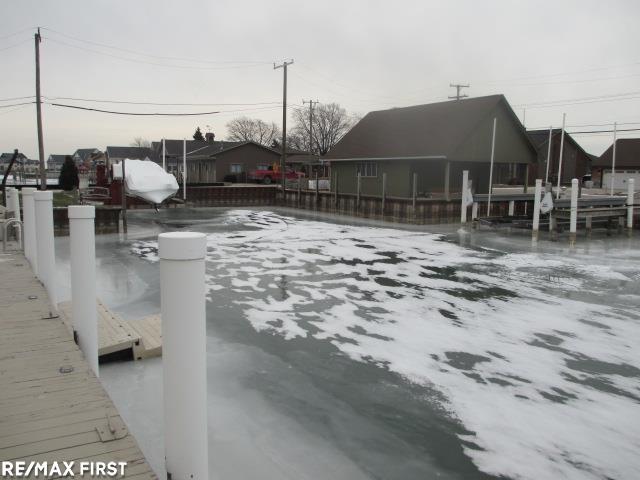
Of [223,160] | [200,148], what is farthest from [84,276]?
[200,148]

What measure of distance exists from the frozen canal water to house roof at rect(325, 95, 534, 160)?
1373 cm

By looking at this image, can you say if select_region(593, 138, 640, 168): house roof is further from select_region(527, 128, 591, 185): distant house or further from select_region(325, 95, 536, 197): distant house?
select_region(325, 95, 536, 197): distant house

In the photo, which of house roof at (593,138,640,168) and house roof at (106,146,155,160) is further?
house roof at (106,146,155,160)

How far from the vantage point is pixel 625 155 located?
57344mm

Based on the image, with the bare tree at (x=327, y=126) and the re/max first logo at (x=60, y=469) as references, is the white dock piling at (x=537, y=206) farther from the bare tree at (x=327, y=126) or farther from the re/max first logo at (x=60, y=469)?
the bare tree at (x=327, y=126)

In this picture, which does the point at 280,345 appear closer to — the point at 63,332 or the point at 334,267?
the point at 63,332

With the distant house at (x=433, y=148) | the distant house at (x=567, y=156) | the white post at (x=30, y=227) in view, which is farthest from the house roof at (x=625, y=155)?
the white post at (x=30, y=227)

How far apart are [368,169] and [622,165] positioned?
133ft

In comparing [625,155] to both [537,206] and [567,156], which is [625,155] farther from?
[537,206]

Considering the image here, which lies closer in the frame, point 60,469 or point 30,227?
point 60,469

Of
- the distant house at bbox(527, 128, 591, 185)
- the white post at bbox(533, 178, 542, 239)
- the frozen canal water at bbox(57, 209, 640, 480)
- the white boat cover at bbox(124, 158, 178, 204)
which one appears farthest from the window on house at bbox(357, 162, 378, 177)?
the distant house at bbox(527, 128, 591, 185)

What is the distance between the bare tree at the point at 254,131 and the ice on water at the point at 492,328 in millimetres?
94350

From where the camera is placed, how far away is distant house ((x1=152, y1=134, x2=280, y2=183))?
179 feet

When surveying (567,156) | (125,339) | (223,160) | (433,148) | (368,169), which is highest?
(567,156)
